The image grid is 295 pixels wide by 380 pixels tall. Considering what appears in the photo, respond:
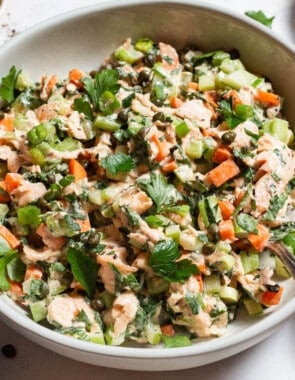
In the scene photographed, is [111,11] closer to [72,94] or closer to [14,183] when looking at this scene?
[72,94]

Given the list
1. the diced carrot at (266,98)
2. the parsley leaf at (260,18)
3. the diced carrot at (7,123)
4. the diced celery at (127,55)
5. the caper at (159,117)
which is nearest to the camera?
the caper at (159,117)

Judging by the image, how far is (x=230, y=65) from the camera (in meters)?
3.00

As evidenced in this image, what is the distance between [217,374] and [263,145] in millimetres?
953

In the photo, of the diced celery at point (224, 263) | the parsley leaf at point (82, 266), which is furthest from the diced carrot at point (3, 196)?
the diced celery at point (224, 263)

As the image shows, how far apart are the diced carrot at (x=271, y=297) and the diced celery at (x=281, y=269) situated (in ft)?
0.42

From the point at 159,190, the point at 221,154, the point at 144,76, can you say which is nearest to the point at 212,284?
the point at 159,190

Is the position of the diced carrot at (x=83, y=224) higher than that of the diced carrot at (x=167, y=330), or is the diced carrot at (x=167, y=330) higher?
the diced carrot at (x=83, y=224)

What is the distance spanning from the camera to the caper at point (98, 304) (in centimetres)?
247

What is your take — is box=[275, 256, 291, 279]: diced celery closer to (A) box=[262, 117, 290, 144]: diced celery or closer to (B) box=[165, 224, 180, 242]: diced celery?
(B) box=[165, 224, 180, 242]: diced celery

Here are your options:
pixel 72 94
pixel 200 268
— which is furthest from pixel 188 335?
pixel 72 94

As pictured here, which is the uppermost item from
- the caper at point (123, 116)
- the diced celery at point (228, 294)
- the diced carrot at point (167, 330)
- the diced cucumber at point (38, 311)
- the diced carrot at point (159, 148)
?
the caper at point (123, 116)

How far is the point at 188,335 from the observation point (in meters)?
2.50

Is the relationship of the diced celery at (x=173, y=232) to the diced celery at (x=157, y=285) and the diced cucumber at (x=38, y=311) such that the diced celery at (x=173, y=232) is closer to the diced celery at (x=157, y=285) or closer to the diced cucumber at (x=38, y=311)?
the diced celery at (x=157, y=285)

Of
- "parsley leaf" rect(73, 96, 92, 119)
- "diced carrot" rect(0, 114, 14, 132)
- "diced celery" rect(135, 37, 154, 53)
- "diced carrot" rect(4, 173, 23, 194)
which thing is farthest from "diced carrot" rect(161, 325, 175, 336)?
"diced celery" rect(135, 37, 154, 53)
